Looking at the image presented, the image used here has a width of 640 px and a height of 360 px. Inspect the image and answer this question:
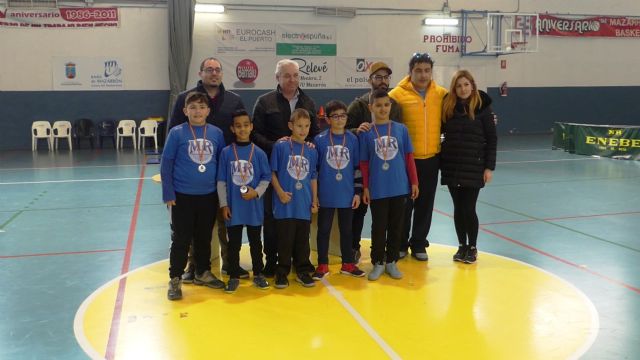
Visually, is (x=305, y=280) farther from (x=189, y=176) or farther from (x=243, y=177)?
(x=189, y=176)

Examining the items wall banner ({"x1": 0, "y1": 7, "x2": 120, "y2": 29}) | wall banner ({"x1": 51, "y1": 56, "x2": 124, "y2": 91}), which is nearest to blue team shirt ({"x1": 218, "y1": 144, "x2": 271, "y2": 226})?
wall banner ({"x1": 51, "y1": 56, "x2": 124, "y2": 91})

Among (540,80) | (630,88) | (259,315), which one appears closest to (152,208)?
(259,315)

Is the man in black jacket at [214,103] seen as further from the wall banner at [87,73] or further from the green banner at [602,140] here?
the wall banner at [87,73]

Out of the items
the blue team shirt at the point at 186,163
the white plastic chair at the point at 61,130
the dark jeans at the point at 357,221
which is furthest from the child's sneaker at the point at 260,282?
the white plastic chair at the point at 61,130

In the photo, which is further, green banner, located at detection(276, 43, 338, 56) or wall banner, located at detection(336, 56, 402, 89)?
wall banner, located at detection(336, 56, 402, 89)

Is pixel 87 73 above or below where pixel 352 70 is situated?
below

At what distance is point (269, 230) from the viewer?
Result: 4.60 metres

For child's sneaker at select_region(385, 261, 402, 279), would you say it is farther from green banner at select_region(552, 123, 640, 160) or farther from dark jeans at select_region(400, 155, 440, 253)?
green banner at select_region(552, 123, 640, 160)

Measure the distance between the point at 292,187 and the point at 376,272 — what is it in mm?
971

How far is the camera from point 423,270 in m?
4.75

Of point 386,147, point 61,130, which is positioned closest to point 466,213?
point 386,147

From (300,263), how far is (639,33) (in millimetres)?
19235

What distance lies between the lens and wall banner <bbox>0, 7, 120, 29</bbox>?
14.7 meters

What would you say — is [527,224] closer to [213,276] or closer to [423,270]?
[423,270]
